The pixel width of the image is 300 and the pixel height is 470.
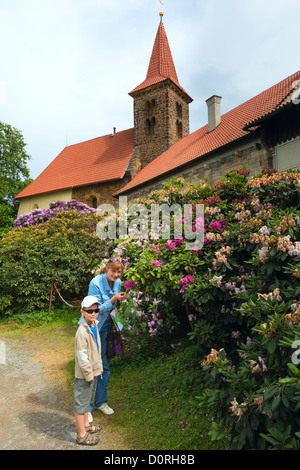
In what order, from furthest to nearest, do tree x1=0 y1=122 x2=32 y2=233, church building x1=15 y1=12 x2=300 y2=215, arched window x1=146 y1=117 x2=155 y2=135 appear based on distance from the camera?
tree x1=0 y1=122 x2=32 y2=233, arched window x1=146 y1=117 x2=155 y2=135, church building x1=15 y1=12 x2=300 y2=215

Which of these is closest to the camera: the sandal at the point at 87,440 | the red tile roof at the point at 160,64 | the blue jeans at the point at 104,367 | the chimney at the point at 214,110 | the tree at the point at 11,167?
the sandal at the point at 87,440

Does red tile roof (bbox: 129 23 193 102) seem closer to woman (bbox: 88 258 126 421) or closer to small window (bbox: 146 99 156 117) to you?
small window (bbox: 146 99 156 117)

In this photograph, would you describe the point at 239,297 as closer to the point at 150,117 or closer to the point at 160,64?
the point at 150,117

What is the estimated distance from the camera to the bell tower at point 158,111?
22.0 metres

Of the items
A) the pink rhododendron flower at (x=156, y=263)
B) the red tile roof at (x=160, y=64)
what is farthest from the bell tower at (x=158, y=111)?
the pink rhododendron flower at (x=156, y=263)

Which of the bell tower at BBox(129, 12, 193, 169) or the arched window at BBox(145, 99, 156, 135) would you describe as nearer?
the bell tower at BBox(129, 12, 193, 169)

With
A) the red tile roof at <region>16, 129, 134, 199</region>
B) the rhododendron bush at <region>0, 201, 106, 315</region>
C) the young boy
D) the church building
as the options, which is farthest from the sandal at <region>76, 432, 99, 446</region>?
the red tile roof at <region>16, 129, 134, 199</region>

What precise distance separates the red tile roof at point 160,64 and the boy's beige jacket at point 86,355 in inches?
902

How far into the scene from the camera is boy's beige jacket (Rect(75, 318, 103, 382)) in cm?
308

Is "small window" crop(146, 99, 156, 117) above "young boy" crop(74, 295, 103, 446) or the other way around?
above

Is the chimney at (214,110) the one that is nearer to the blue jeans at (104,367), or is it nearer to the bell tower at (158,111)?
the bell tower at (158,111)

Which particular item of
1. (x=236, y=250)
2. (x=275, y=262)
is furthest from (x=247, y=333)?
(x=275, y=262)

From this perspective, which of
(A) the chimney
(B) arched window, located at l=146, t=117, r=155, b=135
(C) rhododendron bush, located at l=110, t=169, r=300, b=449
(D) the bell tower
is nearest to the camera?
(C) rhododendron bush, located at l=110, t=169, r=300, b=449

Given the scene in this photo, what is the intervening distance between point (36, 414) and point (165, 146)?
65.5ft
